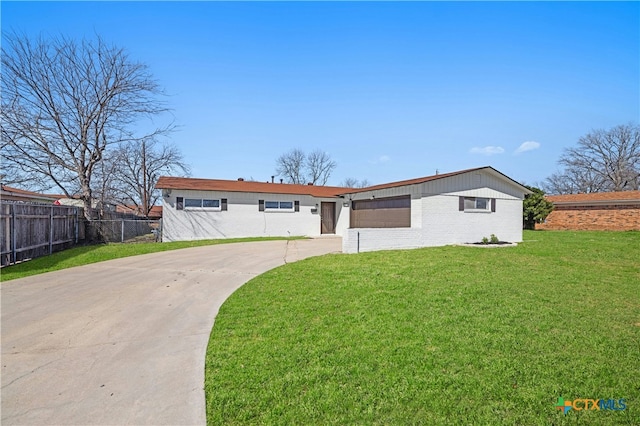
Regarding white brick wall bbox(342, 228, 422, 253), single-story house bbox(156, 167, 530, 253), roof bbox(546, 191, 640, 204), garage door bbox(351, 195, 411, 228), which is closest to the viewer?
white brick wall bbox(342, 228, 422, 253)

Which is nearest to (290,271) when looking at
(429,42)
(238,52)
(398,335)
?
(398,335)

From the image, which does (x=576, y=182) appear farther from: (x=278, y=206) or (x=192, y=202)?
(x=192, y=202)

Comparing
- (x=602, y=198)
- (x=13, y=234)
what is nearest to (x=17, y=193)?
(x=13, y=234)

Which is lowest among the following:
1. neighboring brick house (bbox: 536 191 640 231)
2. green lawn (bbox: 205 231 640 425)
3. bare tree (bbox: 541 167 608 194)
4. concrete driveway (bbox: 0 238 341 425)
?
concrete driveway (bbox: 0 238 341 425)

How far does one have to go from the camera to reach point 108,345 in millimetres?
3826

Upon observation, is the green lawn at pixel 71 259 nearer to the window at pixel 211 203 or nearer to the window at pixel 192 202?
the window at pixel 192 202

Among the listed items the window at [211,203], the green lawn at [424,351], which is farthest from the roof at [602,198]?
the window at [211,203]

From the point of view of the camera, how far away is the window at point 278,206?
1848cm

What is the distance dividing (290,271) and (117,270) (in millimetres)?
4668

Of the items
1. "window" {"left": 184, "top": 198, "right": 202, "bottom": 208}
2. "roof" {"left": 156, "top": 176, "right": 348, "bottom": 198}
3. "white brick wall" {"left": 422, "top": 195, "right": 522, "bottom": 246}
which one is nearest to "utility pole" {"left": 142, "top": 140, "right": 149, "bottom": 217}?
"roof" {"left": 156, "top": 176, "right": 348, "bottom": 198}

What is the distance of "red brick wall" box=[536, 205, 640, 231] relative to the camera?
21312mm

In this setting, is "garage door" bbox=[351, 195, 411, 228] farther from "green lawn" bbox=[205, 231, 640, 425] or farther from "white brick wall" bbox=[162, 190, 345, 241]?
"green lawn" bbox=[205, 231, 640, 425]

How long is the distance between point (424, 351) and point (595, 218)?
2724 centimetres

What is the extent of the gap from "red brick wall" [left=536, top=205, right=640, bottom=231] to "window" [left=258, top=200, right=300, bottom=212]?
20.6m
